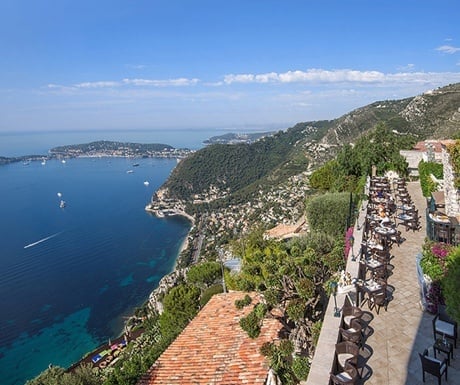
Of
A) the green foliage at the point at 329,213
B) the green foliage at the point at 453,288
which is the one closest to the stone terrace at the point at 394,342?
the green foliage at the point at 453,288

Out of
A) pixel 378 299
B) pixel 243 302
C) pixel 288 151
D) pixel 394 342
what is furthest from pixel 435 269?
pixel 288 151

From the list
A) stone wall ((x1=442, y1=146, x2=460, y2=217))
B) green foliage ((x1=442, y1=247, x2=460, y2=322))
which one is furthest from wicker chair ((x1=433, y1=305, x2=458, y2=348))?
stone wall ((x1=442, y1=146, x2=460, y2=217))

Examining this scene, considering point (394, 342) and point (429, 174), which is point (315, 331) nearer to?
point (394, 342)

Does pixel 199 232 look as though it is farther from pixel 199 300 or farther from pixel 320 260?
pixel 320 260

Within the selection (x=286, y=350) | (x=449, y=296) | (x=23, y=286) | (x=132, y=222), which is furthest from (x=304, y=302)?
(x=132, y=222)

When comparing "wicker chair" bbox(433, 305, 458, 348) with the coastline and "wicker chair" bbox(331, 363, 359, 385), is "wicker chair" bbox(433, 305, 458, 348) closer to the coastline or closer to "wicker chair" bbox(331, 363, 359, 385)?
"wicker chair" bbox(331, 363, 359, 385)

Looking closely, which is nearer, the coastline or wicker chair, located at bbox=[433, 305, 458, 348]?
wicker chair, located at bbox=[433, 305, 458, 348]
